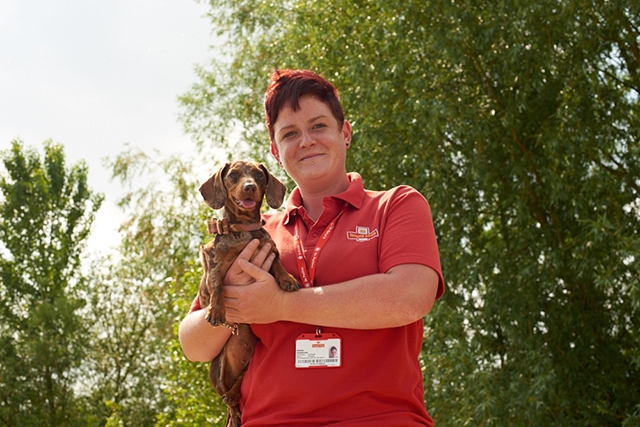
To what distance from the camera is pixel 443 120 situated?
38.1ft

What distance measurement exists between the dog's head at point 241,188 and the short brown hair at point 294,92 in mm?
224

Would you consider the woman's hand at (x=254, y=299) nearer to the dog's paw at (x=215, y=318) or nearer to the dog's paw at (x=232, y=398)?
the dog's paw at (x=215, y=318)

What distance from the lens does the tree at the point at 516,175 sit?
10797mm

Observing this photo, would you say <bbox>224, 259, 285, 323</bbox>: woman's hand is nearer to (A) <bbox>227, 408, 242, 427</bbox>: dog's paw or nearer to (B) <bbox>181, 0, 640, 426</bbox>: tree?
(A) <bbox>227, 408, 242, 427</bbox>: dog's paw

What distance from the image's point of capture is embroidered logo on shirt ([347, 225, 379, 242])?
2.99 m

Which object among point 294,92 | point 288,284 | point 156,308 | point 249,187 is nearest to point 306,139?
point 294,92

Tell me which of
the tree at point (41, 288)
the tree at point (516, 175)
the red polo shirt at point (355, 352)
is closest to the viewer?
the red polo shirt at point (355, 352)

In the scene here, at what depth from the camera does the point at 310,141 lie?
3.21 m

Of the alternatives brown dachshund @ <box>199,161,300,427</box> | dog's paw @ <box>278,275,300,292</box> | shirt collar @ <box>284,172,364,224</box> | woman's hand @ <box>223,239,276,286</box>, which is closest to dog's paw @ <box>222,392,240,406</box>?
brown dachshund @ <box>199,161,300,427</box>

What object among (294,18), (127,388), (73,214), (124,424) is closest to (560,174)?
(294,18)

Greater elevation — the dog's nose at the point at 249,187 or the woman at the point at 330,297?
the dog's nose at the point at 249,187

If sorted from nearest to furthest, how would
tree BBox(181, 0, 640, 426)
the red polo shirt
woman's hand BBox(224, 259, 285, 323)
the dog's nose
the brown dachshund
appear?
the red polo shirt, woman's hand BBox(224, 259, 285, 323), the brown dachshund, the dog's nose, tree BBox(181, 0, 640, 426)

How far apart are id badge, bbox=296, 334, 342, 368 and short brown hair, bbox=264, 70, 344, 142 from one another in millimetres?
930

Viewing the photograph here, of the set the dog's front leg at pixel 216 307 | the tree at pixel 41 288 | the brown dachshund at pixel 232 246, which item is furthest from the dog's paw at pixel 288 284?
the tree at pixel 41 288
